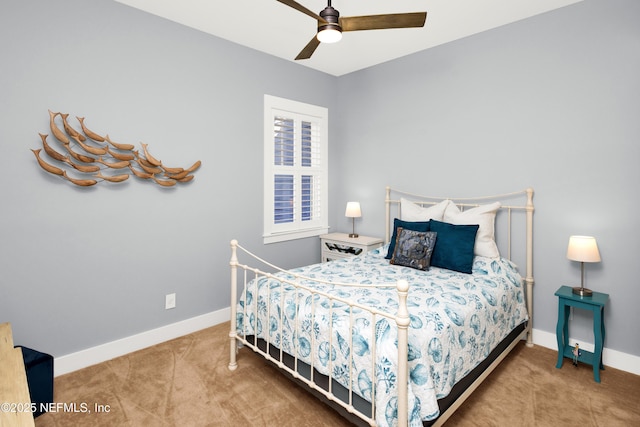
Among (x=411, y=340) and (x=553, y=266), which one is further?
(x=553, y=266)

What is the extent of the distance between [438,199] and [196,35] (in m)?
2.75

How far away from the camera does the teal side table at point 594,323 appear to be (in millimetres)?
2271

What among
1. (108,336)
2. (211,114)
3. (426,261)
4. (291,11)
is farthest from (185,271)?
(291,11)

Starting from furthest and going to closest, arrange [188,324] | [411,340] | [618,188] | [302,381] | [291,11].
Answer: [188,324]
[291,11]
[618,188]
[302,381]
[411,340]

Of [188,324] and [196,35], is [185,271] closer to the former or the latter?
[188,324]

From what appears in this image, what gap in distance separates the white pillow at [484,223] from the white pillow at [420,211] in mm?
164

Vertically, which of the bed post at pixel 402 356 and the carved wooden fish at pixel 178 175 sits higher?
the carved wooden fish at pixel 178 175

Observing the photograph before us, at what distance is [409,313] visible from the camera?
5.95 ft

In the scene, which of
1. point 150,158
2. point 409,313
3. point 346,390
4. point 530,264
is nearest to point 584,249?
point 530,264

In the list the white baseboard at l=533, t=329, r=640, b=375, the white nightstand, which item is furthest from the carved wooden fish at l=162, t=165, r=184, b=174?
the white baseboard at l=533, t=329, r=640, b=375

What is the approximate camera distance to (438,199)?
3375mm

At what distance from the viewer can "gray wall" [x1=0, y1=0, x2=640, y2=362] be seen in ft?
7.34

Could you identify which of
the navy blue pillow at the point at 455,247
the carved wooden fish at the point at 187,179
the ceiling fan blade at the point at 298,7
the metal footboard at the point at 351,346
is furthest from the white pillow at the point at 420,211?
the carved wooden fish at the point at 187,179

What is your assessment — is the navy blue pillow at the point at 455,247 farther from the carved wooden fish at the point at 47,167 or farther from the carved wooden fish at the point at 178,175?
the carved wooden fish at the point at 47,167
